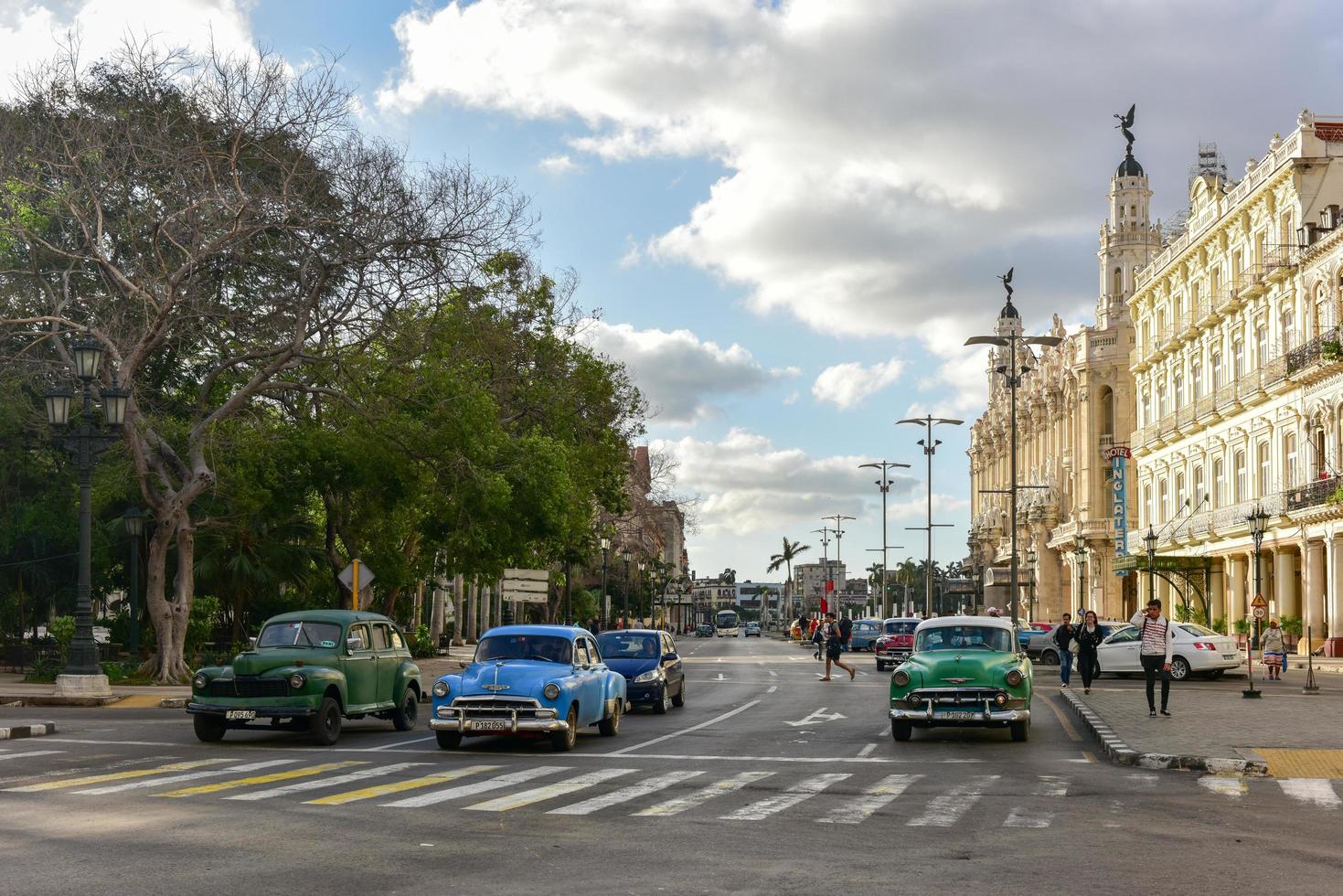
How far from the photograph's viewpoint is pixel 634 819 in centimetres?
1219

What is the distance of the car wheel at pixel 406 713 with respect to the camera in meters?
22.1

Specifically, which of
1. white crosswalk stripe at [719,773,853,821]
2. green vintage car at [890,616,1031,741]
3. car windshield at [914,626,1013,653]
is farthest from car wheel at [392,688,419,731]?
white crosswalk stripe at [719,773,853,821]

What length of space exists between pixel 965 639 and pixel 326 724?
909cm

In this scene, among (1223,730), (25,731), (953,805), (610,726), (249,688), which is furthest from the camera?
(610,726)

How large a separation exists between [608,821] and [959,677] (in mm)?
9518

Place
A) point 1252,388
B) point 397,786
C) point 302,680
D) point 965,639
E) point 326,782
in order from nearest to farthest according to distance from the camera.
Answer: point 397,786, point 326,782, point 302,680, point 965,639, point 1252,388

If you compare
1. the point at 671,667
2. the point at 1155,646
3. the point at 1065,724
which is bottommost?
the point at 1065,724

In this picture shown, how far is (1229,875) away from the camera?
375 inches

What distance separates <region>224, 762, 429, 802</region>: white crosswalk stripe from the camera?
13.4 m

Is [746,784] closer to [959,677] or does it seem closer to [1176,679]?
[959,677]

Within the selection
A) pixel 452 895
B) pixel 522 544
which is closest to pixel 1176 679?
pixel 522 544

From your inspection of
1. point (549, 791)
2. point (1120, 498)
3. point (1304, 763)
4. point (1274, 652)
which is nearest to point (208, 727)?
point (549, 791)

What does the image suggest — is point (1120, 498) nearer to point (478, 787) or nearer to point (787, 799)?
point (787, 799)

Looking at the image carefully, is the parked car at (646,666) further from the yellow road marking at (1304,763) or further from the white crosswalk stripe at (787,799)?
the yellow road marking at (1304,763)
